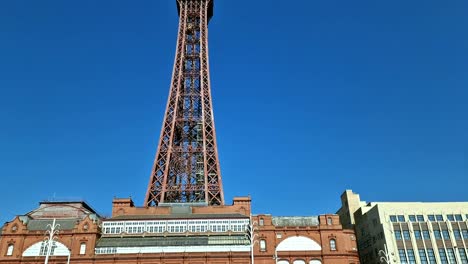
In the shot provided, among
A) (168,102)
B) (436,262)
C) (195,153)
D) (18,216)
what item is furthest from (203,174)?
(436,262)

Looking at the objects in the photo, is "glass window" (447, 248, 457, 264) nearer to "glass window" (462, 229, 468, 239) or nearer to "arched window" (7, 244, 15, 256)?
"glass window" (462, 229, 468, 239)

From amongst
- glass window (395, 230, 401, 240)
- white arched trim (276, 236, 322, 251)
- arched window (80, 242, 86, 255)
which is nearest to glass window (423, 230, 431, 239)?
glass window (395, 230, 401, 240)

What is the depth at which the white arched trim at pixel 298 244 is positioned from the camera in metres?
48.8

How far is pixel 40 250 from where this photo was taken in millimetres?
48062

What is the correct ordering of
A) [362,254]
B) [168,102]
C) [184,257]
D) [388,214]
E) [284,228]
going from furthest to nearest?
1. [168,102]
2. [362,254]
3. [388,214]
4. [284,228]
5. [184,257]

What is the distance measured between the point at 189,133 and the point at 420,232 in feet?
113

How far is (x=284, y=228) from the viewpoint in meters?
49.7

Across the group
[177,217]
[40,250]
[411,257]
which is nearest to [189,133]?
[177,217]

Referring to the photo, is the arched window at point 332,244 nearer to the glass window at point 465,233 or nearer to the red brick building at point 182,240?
the red brick building at point 182,240

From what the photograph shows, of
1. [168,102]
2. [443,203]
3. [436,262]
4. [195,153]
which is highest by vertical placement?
[168,102]

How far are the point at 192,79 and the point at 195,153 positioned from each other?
13956mm

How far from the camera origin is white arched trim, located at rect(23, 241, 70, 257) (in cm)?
4784

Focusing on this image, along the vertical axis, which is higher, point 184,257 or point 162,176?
point 162,176

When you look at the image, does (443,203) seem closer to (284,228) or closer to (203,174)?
(284,228)
